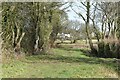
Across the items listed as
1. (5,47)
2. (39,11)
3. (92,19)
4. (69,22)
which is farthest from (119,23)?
(5,47)

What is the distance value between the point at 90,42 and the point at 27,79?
36.1 feet

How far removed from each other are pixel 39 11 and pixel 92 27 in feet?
15.7

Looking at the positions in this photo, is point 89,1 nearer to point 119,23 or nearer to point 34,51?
point 119,23

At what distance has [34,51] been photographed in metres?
13.1

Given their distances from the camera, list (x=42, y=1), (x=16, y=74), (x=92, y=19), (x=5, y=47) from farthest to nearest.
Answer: (x=92, y=19), (x=42, y=1), (x=5, y=47), (x=16, y=74)

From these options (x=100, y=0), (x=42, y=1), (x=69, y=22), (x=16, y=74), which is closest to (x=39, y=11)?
(x=42, y=1)

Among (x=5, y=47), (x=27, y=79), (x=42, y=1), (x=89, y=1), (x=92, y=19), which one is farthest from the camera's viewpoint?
(x=92, y=19)

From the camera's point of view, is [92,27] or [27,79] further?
[92,27]

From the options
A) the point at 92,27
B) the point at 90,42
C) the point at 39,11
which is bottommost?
the point at 90,42

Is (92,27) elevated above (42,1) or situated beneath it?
situated beneath

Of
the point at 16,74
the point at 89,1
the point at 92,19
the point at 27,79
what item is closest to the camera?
the point at 27,79

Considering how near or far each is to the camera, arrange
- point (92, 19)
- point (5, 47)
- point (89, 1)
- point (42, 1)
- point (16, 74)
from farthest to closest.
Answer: point (92, 19)
point (89, 1)
point (42, 1)
point (5, 47)
point (16, 74)

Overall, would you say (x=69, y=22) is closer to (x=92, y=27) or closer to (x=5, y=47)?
(x=92, y=27)

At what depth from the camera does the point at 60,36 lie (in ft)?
52.4
